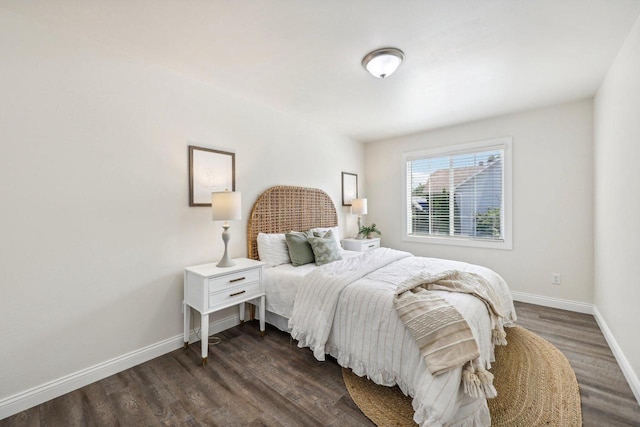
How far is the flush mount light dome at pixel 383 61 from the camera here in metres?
2.09

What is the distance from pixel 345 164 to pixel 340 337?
3.14m

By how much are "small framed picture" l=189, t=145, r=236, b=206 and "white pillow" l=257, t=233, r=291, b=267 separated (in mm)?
662

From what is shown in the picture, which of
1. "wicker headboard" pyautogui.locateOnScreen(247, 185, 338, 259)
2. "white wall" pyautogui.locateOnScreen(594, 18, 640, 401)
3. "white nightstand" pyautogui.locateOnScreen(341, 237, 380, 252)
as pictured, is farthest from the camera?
"white nightstand" pyautogui.locateOnScreen(341, 237, 380, 252)

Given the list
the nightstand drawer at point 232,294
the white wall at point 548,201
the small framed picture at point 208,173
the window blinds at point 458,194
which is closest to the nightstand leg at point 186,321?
the nightstand drawer at point 232,294

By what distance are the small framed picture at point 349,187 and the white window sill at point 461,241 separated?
1.14 metres

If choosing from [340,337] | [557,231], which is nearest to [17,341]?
[340,337]

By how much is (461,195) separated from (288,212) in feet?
8.64

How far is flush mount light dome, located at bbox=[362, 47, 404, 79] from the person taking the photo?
6.86 ft

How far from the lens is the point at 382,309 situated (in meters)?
1.86

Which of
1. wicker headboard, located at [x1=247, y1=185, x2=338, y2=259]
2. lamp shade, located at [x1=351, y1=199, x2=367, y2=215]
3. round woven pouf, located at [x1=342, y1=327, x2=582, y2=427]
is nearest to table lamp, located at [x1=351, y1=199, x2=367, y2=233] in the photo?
lamp shade, located at [x1=351, y1=199, x2=367, y2=215]

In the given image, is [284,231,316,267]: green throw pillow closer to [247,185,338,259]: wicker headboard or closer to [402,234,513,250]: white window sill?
[247,185,338,259]: wicker headboard

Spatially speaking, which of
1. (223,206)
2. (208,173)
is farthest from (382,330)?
(208,173)

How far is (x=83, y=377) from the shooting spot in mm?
1945

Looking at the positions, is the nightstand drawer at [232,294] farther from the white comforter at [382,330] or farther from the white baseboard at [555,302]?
the white baseboard at [555,302]
